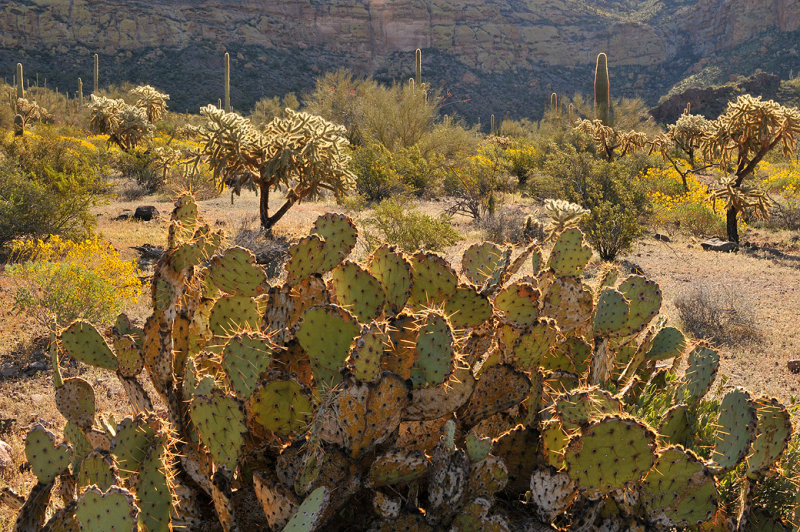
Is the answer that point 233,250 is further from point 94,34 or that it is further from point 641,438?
point 94,34

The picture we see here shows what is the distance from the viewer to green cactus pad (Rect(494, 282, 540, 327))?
231cm

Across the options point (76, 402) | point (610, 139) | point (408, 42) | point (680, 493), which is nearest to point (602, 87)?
point (610, 139)

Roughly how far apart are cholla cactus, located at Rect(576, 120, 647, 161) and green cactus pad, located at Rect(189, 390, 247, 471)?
17150 mm

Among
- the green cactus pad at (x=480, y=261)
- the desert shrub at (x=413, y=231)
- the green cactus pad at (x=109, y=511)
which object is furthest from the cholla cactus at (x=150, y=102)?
the green cactus pad at (x=109, y=511)

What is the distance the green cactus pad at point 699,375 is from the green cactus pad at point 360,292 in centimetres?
174

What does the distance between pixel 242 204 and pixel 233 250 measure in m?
12.3

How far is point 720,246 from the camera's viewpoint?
1088 cm

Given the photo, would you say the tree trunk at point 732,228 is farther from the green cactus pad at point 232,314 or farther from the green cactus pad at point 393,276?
the green cactus pad at point 232,314

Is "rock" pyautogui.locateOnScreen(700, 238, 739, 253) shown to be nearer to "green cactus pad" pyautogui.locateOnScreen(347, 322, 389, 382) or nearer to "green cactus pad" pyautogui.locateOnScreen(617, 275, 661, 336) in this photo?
Result: "green cactus pad" pyautogui.locateOnScreen(617, 275, 661, 336)

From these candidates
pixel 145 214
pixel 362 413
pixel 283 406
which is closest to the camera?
pixel 362 413

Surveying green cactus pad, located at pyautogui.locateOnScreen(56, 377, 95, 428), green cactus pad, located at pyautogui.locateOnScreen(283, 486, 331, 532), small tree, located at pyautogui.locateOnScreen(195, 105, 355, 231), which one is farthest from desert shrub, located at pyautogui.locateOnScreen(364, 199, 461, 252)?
green cactus pad, located at pyautogui.locateOnScreen(283, 486, 331, 532)

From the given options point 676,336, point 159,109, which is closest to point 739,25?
point 159,109

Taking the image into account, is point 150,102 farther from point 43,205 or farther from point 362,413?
point 362,413

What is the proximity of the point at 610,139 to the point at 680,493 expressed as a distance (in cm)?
1723
